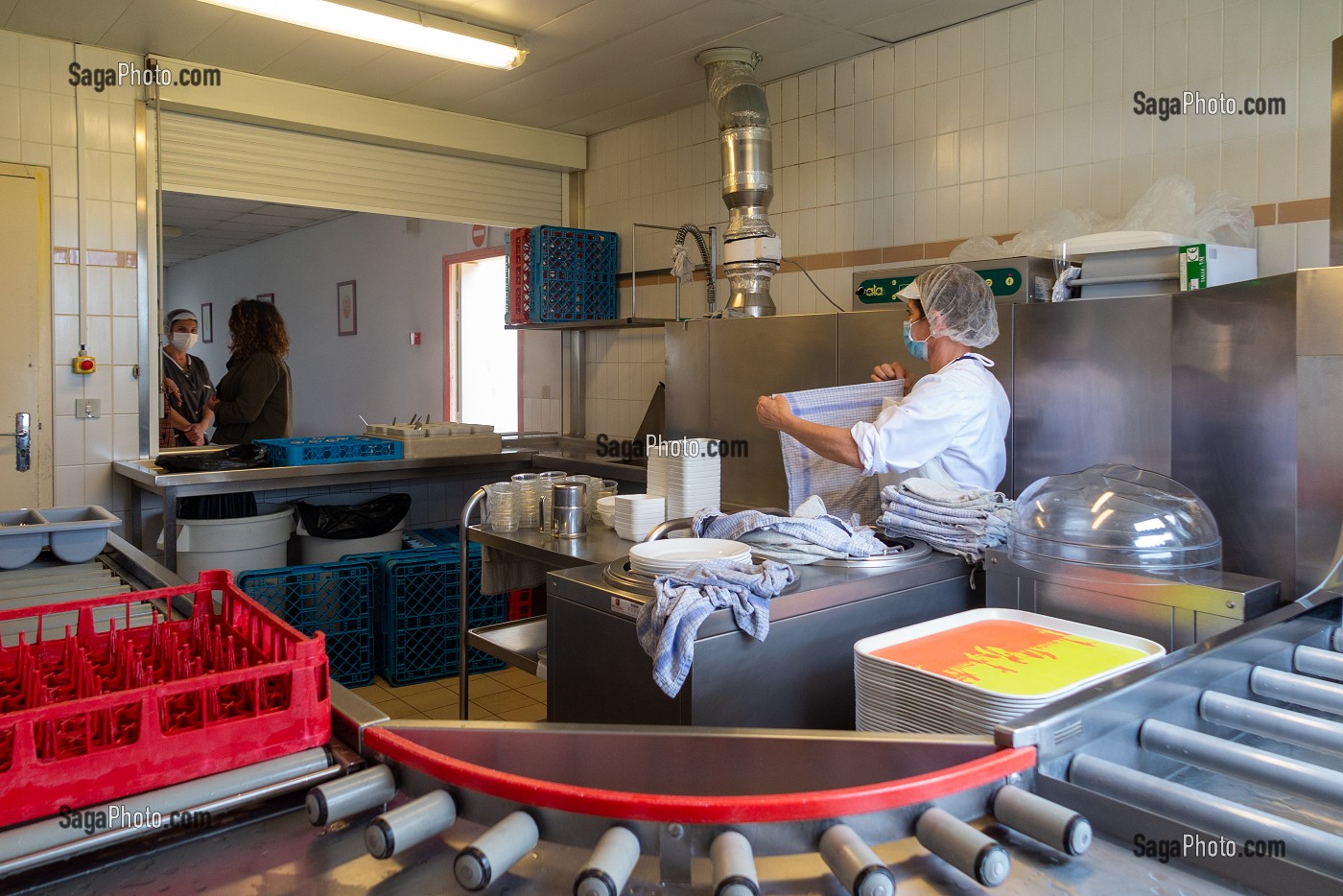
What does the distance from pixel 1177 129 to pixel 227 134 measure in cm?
445

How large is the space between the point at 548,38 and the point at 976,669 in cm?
382

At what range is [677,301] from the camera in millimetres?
5180

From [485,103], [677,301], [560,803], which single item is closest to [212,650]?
[560,803]

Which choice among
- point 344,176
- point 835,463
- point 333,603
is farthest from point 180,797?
point 344,176

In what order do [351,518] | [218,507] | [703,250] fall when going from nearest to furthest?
[218,507] → [351,518] → [703,250]

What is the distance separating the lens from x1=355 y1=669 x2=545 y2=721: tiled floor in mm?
4164

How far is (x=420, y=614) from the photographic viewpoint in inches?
181

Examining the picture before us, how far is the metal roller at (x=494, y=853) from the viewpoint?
2.52 ft

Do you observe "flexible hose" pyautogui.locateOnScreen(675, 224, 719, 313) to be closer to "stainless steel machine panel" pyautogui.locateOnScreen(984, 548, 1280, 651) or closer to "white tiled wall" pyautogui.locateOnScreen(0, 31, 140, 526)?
"white tiled wall" pyautogui.locateOnScreen(0, 31, 140, 526)

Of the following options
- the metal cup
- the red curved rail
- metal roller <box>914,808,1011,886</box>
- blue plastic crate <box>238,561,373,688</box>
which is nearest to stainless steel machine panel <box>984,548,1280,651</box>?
the red curved rail

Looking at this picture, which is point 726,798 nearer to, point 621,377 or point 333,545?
point 333,545

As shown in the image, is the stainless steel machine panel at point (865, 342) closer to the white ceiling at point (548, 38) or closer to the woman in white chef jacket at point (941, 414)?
the woman in white chef jacket at point (941, 414)

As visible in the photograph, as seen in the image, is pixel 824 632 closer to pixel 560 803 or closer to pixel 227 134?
pixel 560 803

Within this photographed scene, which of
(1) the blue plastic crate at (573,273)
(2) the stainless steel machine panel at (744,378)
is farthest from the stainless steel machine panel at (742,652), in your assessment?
(1) the blue plastic crate at (573,273)
